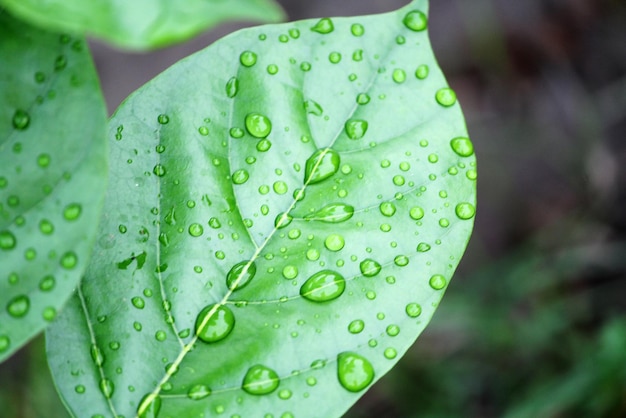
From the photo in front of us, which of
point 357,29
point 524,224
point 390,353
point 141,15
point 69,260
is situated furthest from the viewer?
point 524,224

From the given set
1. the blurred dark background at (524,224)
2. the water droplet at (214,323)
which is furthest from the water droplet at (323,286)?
the blurred dark background at (524,224)

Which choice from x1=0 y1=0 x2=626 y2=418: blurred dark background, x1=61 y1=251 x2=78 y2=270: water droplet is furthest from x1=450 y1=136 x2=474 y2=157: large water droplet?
x1=0 y1=0 x2=626 y2=418: blurred dark background

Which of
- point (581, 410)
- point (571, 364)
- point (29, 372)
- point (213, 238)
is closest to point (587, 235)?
point (571, 364)

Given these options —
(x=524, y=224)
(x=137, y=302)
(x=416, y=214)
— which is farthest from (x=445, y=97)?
(x=524, y=224)

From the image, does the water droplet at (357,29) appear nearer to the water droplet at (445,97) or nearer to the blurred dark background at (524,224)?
the water droplet at (445,97)

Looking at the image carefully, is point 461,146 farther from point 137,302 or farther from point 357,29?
point 137,302

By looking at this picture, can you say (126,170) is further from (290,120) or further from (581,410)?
(581,410)
